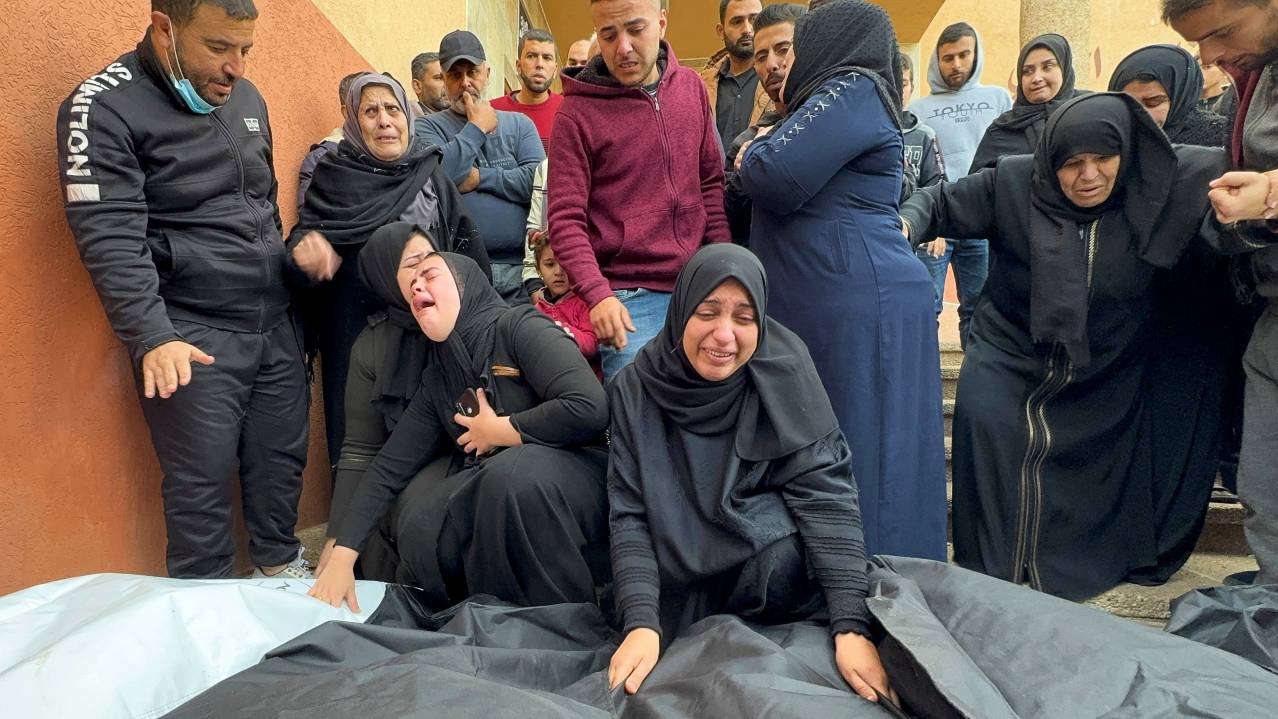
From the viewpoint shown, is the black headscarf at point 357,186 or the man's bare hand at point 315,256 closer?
the man's bare hand at point 315,256

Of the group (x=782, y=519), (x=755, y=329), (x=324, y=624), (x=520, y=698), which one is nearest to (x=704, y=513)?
(x=782, y=519)

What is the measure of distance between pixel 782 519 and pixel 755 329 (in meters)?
0.46

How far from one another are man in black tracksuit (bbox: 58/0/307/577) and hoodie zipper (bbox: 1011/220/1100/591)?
2.41 metres

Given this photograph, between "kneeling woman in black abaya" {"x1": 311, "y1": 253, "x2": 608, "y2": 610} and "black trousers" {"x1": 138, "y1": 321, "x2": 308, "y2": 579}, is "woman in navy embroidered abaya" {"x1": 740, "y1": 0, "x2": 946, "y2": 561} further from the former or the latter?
"black trousers" {"x1": 138, "y1": 321, "x2": 308, "y2": 579}

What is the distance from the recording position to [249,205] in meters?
2.60

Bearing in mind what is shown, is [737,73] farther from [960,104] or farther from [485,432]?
[485,432]

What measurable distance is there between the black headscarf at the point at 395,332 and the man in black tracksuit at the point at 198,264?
0.40 metres

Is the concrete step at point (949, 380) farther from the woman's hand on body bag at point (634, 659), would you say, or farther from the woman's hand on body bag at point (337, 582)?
the woman's hand on body bag at point (337, 582)

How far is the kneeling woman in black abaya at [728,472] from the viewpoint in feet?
6.32

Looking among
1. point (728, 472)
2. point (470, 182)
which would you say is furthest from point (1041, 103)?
point (728, 472)

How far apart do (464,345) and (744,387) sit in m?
0.84

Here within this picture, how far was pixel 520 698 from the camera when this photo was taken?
1489 mm

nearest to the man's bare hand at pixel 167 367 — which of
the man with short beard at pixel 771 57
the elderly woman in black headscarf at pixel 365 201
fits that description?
the elderly woman in black headscarf at pixel 365 201

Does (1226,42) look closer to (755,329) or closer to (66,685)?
(755,329)
